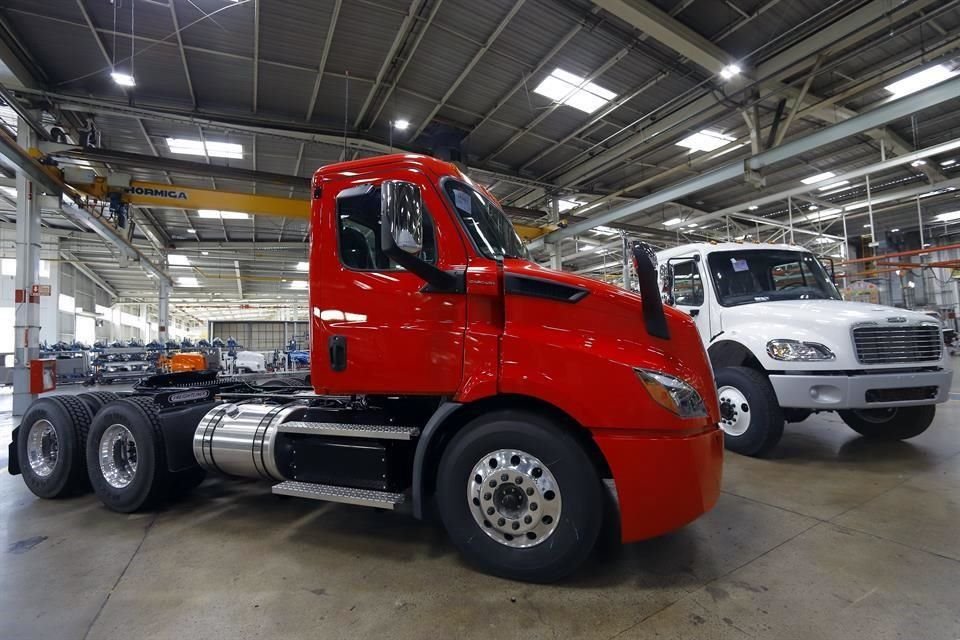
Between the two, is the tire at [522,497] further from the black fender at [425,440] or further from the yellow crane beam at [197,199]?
the yellow crane beam at [197,199]

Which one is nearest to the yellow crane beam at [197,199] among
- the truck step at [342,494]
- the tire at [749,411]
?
the truck step at [342,494]

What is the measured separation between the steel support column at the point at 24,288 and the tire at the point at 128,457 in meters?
8.09

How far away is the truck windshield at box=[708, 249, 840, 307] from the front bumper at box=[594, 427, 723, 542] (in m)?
3.49

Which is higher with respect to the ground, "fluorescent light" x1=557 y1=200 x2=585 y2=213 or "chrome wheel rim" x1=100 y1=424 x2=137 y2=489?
"fluorescent light" x1=557 y1=200 x2=585 y2=213

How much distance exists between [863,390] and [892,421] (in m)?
1.78

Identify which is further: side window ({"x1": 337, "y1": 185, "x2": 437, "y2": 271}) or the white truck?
the white truck

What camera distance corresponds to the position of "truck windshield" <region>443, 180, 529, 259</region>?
110 inches

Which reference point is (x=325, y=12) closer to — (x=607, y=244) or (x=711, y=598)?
(x=711, y=598)

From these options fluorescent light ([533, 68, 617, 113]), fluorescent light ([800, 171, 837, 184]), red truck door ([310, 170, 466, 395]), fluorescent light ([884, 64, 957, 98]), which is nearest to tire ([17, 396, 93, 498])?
red truck door ([310, 170, 466, 395])

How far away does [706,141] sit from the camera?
10844mm

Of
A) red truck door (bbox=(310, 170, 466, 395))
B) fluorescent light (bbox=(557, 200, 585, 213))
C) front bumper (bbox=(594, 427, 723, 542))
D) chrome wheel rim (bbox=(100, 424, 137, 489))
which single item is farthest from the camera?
fluorescent light (bbox=(557, 200, 585, 213))

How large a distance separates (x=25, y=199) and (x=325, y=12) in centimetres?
786

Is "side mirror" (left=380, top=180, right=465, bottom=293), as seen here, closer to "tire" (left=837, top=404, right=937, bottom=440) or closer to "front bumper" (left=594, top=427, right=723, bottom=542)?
"front bumper" (left=594, top=427, right=723, bottom=542)

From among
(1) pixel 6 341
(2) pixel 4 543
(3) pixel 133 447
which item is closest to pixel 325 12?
(3) pixel 133 447
